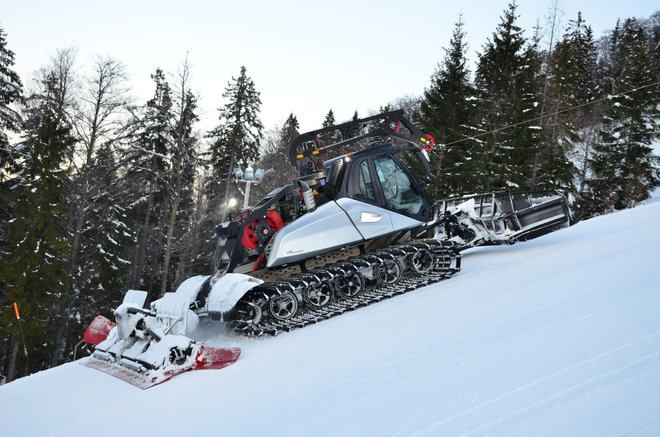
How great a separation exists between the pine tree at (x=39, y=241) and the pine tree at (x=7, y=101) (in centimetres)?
164

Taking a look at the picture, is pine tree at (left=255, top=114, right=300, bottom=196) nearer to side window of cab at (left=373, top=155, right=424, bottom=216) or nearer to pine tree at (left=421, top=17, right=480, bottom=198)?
pine tree at (left=421, top=17, right=480, bottom=198)

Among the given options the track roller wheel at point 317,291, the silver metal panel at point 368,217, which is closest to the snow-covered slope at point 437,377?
the track roller wheel at point 317,291

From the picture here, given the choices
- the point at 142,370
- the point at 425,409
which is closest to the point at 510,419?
the point at 425,409

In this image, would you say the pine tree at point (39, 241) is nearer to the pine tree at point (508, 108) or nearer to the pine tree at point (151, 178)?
the pine tree at point (151, 178)

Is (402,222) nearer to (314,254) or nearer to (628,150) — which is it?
(314,254)

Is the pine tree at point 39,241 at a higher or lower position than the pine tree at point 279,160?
lower

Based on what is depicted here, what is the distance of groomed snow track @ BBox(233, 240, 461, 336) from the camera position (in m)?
6.54

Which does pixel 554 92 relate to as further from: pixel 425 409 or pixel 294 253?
pixel 425 409

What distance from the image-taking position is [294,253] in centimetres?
711

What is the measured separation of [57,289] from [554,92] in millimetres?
31993

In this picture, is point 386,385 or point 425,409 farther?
point 386,385

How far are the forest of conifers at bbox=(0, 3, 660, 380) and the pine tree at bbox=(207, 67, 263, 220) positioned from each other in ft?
0.34

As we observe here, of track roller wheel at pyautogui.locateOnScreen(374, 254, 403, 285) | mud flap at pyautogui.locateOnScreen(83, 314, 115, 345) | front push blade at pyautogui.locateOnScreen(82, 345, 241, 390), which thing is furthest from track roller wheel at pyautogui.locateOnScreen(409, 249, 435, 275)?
mud flap at pyautogui.locateOnScreen(83, 314, 115, 345)

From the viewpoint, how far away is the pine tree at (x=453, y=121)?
22453 mm
